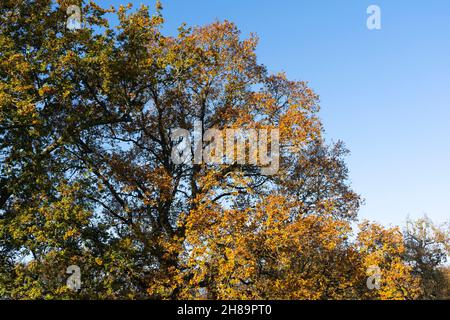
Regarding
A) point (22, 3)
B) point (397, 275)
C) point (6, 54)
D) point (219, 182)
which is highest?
point (22, 3)

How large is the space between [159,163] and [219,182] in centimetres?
549

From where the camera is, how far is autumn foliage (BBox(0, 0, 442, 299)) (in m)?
21.7

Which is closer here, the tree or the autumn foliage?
the autumn foliage

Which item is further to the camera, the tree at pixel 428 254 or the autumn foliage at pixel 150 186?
the tree at pixel 428 254

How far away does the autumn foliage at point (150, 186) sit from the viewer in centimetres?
2170

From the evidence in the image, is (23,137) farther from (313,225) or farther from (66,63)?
(313,225)

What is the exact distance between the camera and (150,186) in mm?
27422

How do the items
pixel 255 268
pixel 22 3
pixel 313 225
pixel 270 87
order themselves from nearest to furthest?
pixel 255 268, pixel 313 225, pixel 22 3, pixel 270 87

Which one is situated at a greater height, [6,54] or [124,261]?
[6,54]

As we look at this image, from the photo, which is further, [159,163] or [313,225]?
[159,163]

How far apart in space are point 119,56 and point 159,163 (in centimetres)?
795

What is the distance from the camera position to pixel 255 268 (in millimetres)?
20891

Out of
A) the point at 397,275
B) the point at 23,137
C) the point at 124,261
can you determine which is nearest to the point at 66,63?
the point at 23,137

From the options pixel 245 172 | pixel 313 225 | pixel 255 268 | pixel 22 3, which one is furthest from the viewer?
pixel 245 172
